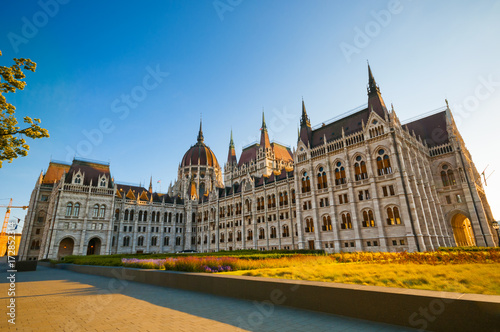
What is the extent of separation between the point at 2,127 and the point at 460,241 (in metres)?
56.6

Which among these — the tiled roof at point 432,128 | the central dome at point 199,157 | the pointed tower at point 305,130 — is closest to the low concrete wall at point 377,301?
the pointed tower at point 305,130

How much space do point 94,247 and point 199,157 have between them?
149ft

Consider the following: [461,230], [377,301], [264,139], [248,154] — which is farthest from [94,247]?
[461,230]

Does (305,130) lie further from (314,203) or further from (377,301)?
(377,301)

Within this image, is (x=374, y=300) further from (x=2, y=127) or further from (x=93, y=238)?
(x=93, y=238)

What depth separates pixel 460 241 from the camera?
4178 cm

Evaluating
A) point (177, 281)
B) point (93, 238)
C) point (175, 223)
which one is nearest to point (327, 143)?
point (177, 281)

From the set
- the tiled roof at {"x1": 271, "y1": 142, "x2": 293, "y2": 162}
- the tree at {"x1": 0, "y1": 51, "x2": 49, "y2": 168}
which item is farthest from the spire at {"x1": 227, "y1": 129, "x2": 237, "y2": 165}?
the tree at {"x1": 0, "y1": 51, "x2": 49, "y2": 168}

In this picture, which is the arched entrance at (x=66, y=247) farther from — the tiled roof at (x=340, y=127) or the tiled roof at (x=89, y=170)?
the tiled roof at (x=340, y=127)

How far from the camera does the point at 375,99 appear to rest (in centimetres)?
3922

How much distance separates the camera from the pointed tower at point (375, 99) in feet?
122

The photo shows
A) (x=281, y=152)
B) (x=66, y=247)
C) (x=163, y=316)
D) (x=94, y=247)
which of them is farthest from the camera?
(x=281, y=152)

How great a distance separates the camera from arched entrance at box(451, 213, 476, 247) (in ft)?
135

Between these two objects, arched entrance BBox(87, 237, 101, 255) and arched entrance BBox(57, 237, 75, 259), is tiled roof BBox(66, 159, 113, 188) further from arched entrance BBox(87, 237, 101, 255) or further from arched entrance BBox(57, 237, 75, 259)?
arched entrance BBox(87, 237, 101, 255)
